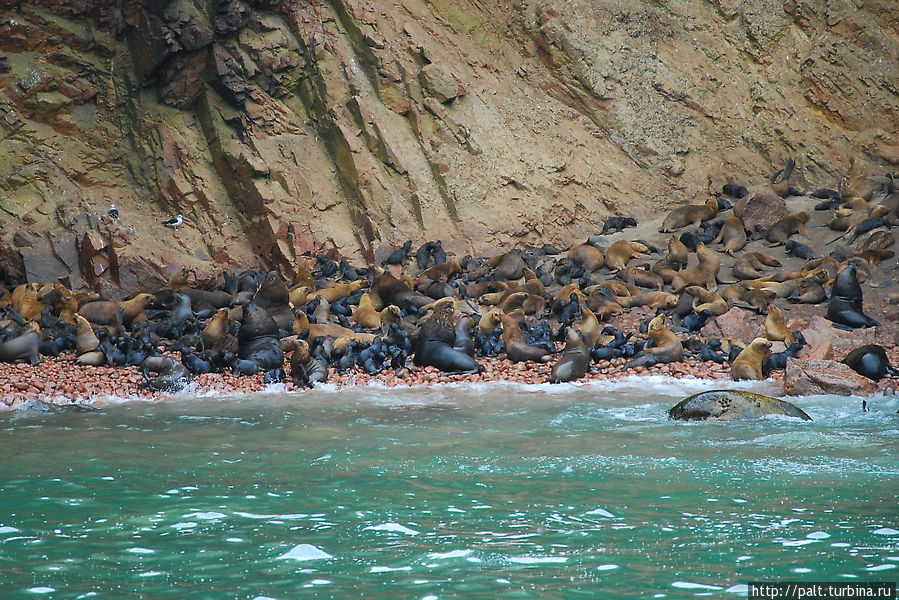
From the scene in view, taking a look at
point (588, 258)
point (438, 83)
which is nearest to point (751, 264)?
point (588, 258)

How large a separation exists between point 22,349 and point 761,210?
1206 centimetres

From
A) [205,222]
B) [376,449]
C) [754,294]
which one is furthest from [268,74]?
[376,449]

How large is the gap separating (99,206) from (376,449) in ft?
39.4

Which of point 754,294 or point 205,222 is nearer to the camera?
point 754,294

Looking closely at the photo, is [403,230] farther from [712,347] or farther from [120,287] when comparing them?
[712,347]

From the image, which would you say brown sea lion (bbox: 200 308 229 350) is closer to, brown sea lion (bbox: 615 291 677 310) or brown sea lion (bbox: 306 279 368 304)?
brown sea lion (bbox: 306 279 368 304)

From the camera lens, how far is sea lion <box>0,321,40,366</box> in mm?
11159

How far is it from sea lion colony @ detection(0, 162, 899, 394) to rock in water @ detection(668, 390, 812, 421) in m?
2.23

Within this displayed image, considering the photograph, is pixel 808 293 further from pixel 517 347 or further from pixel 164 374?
pixel 164 374

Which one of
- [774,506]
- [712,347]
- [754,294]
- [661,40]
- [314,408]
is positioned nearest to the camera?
[774,506]

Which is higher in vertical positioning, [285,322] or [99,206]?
[99,206]

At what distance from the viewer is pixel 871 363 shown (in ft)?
30.8

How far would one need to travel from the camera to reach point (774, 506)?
4.91 meters

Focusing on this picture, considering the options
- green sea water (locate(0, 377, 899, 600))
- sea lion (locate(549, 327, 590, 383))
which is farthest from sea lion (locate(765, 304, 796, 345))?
green sea water (locate(0, 377, 899, 600))
